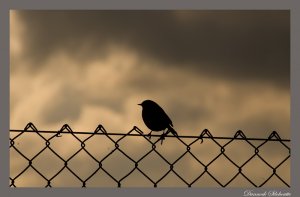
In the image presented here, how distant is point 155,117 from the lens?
6281mm

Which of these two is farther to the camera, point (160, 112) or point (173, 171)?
point (160, 112)

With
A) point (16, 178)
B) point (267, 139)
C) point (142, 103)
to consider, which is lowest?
point (16, 178)

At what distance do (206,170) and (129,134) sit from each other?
0.73 metres

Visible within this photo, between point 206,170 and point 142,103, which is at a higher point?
point 142,103

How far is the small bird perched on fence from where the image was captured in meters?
6.10

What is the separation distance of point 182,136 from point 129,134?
0.44 m

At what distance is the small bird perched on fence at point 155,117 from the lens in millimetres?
6098

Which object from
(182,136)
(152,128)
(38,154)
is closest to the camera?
(38,154)

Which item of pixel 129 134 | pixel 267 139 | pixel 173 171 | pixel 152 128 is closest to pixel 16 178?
pixel 129 134

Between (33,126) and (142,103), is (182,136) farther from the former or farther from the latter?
(142,103)

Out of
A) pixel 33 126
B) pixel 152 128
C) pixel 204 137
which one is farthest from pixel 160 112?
pixel 33 126

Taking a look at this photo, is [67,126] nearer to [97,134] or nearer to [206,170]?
[97,134]

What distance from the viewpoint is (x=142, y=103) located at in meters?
6.61

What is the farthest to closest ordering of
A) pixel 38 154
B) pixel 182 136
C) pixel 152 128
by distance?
pixel 152 128 → pixel 182 136 → pixel 38 154
